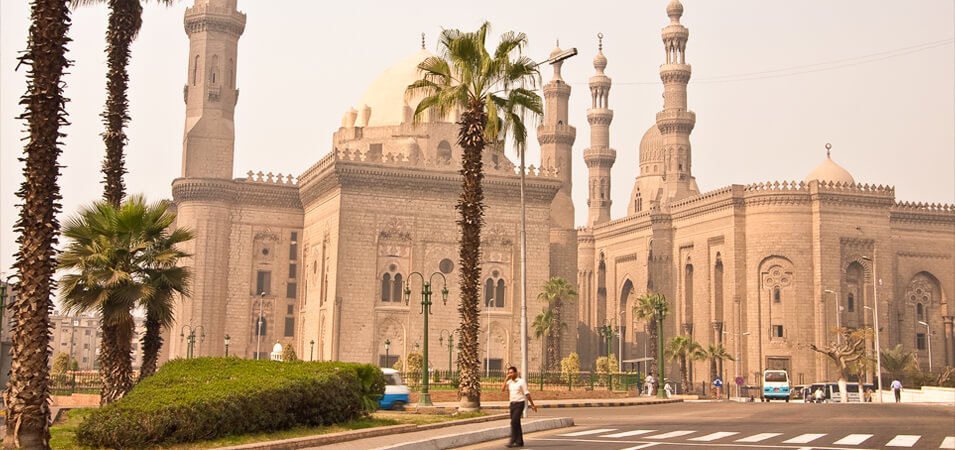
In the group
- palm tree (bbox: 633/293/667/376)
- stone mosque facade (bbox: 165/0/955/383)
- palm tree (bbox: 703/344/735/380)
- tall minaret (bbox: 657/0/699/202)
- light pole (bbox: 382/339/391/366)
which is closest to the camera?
light pole (bbox: 382/339/391/366)

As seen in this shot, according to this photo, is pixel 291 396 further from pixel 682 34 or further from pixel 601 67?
pixel 601 67

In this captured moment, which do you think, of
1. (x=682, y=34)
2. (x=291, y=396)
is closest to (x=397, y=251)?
(x=682, y=34)

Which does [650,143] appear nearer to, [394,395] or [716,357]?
[716,357]

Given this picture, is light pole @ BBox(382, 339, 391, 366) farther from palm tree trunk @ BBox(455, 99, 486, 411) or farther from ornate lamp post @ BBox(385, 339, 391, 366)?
palm tree trunk @ BBox(455, 99, 486, 411)

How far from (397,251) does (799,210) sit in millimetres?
23645

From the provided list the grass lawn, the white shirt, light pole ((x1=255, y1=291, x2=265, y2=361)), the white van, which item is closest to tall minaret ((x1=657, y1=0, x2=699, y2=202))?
the white van

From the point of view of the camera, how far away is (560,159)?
75.8 meters

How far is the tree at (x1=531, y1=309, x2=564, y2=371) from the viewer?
6117cm

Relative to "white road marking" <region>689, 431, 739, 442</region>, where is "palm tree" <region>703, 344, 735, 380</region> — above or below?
above

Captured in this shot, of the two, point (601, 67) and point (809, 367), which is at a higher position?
point (601, 67)

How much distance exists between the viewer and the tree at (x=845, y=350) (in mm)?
60969

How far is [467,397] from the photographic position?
81.8 ft

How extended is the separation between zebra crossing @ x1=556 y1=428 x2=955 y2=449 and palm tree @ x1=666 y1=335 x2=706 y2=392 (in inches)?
1873

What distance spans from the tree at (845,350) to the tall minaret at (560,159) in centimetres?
1649
